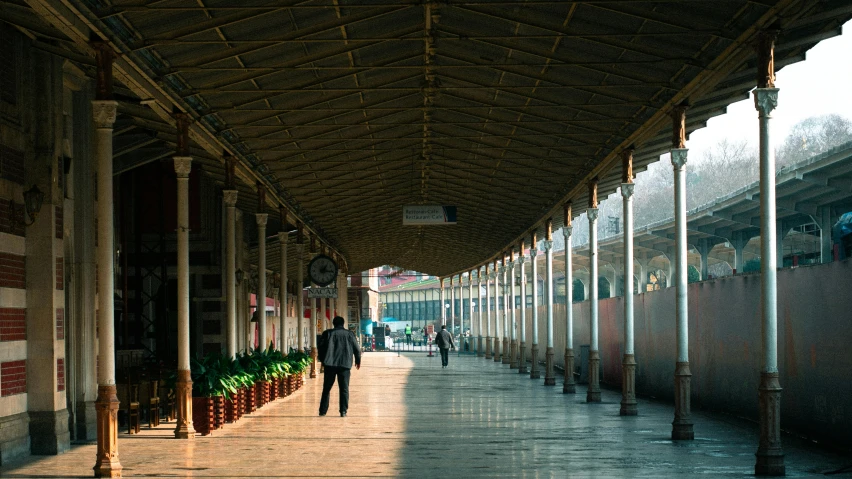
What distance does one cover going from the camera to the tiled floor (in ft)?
41.0

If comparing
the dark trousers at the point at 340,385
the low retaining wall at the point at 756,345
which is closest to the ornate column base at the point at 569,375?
the low retaining wall at the point at 756,345

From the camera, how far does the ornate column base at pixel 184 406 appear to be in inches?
639

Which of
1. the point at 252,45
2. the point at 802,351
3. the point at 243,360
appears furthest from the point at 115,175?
the point at 802,351

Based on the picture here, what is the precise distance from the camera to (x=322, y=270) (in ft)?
99.9

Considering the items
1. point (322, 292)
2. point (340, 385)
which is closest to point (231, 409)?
point (340, 385)

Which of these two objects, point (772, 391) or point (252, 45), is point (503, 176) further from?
point (772, 391)

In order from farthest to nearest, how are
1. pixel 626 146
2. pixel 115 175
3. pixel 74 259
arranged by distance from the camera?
1. pixel 115 175
2. pixel 626 146
3. pixel 74 259

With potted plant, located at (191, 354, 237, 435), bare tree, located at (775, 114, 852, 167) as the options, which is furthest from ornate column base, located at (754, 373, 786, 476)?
bare tree, located at (775, 114, 852, 167)

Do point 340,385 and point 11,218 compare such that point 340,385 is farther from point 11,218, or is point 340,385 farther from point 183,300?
point 11,218

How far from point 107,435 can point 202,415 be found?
4448mm

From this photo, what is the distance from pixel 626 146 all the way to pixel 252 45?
831cm

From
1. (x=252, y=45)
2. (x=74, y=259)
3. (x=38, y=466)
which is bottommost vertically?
(x=38, y=466)

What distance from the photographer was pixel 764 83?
1266 cm

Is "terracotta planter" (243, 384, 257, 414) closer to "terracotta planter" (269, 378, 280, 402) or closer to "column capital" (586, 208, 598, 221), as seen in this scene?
"terracotta planter" (269, 378, 280, 402)
